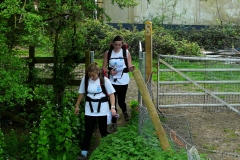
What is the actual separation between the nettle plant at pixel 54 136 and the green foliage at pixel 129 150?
0.63 metres

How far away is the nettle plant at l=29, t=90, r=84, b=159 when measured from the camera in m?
5.72

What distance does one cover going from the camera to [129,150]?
514 cm

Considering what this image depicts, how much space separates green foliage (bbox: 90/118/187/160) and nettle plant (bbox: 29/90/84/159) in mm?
626

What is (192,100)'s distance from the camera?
895 cm

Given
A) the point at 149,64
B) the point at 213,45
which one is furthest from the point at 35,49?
the point at 213,45

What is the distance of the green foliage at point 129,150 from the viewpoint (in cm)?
487

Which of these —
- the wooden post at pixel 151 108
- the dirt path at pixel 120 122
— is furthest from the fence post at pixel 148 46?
the wooden post at pixel 151 108

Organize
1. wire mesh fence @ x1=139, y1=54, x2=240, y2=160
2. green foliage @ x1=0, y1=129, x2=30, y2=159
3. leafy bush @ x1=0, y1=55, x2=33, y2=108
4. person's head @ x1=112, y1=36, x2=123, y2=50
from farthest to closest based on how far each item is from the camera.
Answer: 1. wire mesh fence @ x1=139, y1=54, x2=240, y2=160
2. person's head @ x1=112, y1=36, x2=123, y2=50
3. green foliage @ x1=0, y1=129, x2=30, y2=159
4. leafy bush @ x1=0, y1=55, x2=33, y2=108

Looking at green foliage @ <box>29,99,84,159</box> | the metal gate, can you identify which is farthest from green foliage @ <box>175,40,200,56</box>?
green foliage @ <box>29,99,84,159</box>

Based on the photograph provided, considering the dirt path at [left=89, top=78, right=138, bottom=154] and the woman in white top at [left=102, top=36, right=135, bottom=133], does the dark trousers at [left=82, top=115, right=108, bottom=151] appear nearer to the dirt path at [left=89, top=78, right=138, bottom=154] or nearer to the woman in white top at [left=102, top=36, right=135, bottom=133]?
the dirt path at [left=89, top=78, right=138, bottom=154]

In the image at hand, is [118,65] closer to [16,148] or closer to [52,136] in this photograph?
[52,136]

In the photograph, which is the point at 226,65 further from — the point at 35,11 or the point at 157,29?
the point at 157,29

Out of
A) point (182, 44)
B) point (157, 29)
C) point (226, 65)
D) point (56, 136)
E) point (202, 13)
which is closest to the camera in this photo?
point (56, 136)

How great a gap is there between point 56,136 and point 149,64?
221 cm
